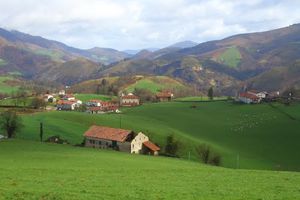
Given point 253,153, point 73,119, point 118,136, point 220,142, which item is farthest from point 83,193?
point 73,119

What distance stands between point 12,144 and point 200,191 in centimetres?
5266

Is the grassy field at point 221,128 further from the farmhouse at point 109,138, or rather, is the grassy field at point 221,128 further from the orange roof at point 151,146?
the orange roof at point 151,146

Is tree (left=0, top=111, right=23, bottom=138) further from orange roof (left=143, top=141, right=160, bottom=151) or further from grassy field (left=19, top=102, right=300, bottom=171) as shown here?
orange roof (left=143, top=141, right=160, bottom=151)

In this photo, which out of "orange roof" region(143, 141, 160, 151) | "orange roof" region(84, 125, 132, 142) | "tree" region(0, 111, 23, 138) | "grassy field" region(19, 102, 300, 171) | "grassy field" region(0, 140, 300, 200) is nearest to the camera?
"grassy field" region(0, 140, 300, 200)

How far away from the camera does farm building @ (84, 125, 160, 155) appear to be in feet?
306

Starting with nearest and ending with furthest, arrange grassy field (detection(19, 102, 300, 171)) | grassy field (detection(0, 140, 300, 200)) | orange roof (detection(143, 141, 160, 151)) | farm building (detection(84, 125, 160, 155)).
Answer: grassy field (detection(0, 140, 300, 200)) → farm building (detection(84, 125, 160, 155)) → orange roof (detection(143, 141, 160, 151)) → grassy field (detection(19, 102, 300, 171))

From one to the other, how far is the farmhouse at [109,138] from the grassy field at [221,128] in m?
4.52

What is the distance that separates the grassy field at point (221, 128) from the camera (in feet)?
324

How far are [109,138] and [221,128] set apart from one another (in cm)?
5202

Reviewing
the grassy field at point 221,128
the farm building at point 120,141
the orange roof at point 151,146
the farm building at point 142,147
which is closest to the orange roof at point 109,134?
the farm building at point 120,141

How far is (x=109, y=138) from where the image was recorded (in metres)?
95.3

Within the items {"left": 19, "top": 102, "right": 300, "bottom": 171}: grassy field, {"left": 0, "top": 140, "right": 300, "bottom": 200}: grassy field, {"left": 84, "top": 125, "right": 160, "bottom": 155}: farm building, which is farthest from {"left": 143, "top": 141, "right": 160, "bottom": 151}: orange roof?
{"left": 0, "top": 140, "right": 300, "bottom": 200}: grassy field

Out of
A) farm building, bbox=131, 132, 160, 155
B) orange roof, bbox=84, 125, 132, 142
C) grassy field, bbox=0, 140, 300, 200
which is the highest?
grassy field, bbox=0, 140, 300, 200

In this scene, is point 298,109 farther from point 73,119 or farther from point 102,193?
point 102,193
